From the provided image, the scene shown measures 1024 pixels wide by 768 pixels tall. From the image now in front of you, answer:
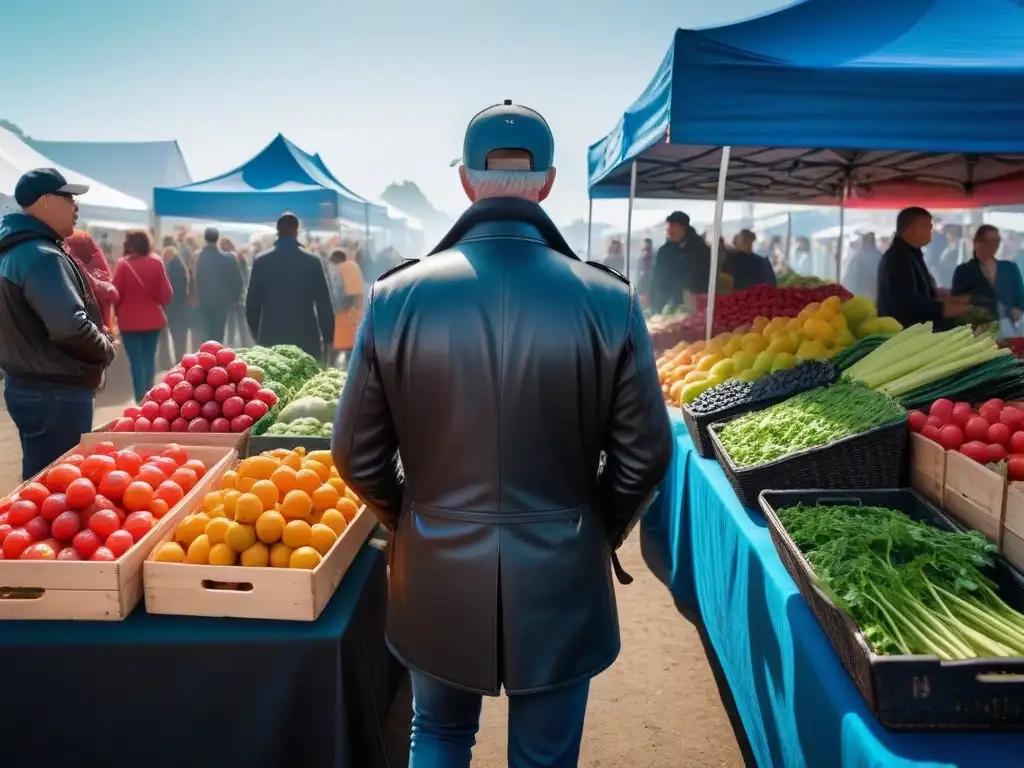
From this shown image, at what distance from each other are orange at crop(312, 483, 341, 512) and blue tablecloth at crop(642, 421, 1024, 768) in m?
1.37

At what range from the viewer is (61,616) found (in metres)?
2.11

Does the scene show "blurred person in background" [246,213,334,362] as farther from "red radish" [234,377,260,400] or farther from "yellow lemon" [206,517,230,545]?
"yellow lemon" [206,517,230,545]

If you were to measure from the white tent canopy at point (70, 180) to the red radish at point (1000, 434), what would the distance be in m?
11.6

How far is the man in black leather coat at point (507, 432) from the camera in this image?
167 cm

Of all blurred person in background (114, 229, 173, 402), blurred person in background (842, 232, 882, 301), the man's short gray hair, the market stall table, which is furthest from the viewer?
blurred person in background (842, 232, 882, 301)

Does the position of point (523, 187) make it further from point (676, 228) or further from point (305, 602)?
point (676, 228)

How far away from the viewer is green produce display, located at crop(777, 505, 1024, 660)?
1695mm

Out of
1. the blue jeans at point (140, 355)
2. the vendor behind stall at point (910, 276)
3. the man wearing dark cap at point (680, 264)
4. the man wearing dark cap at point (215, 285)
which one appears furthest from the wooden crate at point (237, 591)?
the man wearing dark cap at point (215, 285)

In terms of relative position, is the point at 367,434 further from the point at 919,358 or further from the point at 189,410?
Answer: the point at 919,358

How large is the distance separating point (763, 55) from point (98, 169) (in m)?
23.7

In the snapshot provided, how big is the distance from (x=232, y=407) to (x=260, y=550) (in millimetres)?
1407

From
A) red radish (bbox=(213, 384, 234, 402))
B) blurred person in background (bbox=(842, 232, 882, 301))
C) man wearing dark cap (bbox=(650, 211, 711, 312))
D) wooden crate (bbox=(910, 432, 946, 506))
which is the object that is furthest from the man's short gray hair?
blurred person in background (bbox=(842, 232, 882, 301))

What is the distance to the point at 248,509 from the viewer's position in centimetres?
227

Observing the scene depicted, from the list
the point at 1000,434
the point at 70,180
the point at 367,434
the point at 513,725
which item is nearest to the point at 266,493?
the point at 367,434
